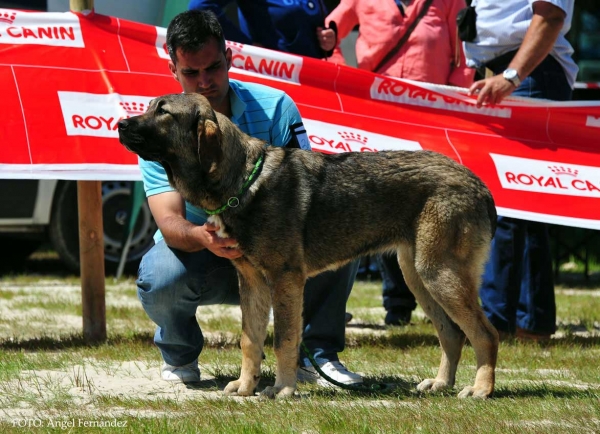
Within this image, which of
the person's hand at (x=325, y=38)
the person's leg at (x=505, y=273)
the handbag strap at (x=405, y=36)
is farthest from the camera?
the handbag strap at (x=405, y=36)

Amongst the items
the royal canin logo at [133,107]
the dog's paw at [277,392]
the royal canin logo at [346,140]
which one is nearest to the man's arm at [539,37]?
the royal canin logo at [346,140]

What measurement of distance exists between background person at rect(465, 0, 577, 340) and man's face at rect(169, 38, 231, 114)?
2.21 metres

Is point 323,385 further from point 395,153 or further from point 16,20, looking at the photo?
point 16,20

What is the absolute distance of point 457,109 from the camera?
→ 6.86 metres

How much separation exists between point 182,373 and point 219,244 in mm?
961

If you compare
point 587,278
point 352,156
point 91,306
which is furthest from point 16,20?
point 587,278

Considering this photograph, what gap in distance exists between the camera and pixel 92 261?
253 inches

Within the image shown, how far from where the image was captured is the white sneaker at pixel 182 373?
5.15m

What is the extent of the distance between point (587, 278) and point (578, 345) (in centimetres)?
455

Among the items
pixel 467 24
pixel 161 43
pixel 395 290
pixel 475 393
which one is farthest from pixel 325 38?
pixel 475 393

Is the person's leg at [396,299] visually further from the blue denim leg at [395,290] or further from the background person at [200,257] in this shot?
the background person at [200,257]

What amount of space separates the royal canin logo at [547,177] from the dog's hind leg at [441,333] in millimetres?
1675

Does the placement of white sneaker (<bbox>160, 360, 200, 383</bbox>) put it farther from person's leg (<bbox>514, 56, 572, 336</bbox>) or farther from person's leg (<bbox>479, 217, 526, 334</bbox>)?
person's leg (<bbox>514, 56, 572, 336</bbox>)

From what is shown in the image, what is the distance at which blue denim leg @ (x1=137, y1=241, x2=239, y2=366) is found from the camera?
5.02m
